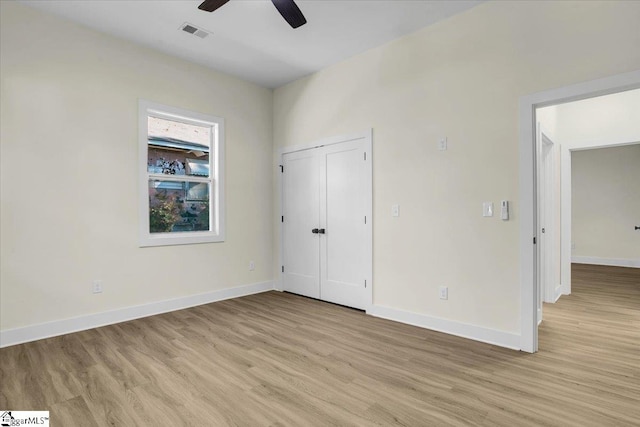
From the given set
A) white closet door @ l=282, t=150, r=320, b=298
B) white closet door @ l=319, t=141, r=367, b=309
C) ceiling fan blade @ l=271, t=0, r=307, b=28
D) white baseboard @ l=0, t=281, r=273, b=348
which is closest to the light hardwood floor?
white baseboard @ l=0, t=281, r=273, b=348

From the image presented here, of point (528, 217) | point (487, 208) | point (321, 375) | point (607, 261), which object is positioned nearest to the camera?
point (321, 375)

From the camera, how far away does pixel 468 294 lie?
3.20 metres

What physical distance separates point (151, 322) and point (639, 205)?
9316 mm

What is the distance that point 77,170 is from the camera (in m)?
3.45

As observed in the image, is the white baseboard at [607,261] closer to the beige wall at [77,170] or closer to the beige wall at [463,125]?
the beige wall at [463,125]

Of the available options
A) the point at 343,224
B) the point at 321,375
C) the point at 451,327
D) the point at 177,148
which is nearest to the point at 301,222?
the point at 343,224

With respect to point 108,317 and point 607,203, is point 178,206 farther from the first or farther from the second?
point 607,203

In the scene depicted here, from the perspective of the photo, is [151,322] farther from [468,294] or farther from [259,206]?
[468,294]

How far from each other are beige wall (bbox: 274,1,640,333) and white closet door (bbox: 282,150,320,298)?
0.94 metres

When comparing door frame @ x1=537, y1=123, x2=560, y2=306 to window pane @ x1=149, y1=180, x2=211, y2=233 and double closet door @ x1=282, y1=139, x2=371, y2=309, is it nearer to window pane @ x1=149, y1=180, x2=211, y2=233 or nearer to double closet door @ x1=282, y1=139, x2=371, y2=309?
double closet door @ x1=282, y1=139, x2=371, y2=309

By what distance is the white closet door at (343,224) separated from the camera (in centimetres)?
412

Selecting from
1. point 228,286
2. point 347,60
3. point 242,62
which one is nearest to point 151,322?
A: point 228,286

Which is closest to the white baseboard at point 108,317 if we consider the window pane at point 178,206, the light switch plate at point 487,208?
the window pane at point 178,206

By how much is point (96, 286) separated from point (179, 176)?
5.13 ft
